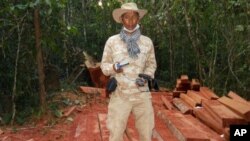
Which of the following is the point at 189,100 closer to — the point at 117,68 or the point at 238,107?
the point at 238,107

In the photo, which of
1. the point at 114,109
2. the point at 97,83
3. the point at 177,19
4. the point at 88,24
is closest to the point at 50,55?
the point at 97,83

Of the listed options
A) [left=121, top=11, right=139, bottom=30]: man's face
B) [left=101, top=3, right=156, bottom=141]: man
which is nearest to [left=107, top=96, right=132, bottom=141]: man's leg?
[left=101, top=3, right=156, bottom=141]: man

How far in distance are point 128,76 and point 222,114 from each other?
263 cm

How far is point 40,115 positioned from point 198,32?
6.64 metres

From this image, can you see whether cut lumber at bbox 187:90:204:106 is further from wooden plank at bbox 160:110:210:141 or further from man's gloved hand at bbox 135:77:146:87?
man's gloved hand at bbox 135:77:146:87

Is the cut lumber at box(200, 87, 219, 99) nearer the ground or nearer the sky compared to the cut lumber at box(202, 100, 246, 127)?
nearer the ground

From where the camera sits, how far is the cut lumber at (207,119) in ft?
23.3

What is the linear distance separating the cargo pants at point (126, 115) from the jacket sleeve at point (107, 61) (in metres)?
0.33

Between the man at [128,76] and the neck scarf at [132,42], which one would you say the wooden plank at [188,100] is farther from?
the neck scarf at [132,42]

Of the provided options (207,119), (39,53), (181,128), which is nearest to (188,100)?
Answer: (207,119)

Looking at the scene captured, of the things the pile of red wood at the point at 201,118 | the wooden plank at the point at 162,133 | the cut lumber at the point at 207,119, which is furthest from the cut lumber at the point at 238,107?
the wooden plank at the point at 162,133

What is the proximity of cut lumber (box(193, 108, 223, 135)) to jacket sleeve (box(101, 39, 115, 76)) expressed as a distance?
2.85 m

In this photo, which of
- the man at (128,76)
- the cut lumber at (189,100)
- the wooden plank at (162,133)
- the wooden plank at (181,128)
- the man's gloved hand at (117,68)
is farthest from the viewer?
the cut lumber at (189,100)

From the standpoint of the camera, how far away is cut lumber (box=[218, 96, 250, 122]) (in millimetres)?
6477
